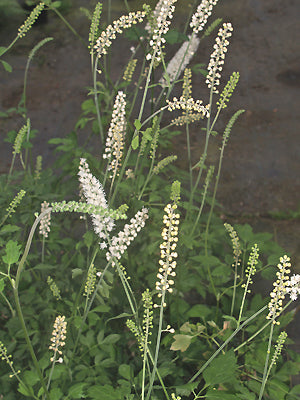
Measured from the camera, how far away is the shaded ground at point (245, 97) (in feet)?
8.84

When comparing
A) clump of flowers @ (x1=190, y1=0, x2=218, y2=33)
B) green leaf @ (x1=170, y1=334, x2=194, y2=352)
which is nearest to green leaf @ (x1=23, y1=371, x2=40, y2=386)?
green leaf @ (x1=170, y1=334, x2=194, y2=352)

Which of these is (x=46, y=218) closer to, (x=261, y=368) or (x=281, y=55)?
Result: (x=261, y=368)

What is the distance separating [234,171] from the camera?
9.41 ft

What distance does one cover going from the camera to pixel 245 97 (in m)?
3.40

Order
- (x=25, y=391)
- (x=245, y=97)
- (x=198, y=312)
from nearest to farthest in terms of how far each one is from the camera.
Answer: (x=25, y=391) < (x=198, y=312) < (x=245, y=97)

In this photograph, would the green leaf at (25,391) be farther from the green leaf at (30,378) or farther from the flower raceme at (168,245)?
the flower raceme at (168,245)

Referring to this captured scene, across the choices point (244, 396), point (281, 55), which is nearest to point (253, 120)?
point (281, 55)

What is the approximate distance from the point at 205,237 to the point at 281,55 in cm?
280

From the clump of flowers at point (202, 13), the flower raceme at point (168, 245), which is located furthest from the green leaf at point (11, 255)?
the clump of flowers at point (202, 13)

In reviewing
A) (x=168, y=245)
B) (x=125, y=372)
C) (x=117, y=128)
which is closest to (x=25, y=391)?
(x=125, y=372)

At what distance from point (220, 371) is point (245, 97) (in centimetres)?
275

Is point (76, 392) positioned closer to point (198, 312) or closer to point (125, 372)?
point (125, 372)

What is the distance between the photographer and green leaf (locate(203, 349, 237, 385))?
100 centimetres

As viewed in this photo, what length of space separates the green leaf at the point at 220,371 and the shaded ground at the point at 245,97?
0.99 meters
